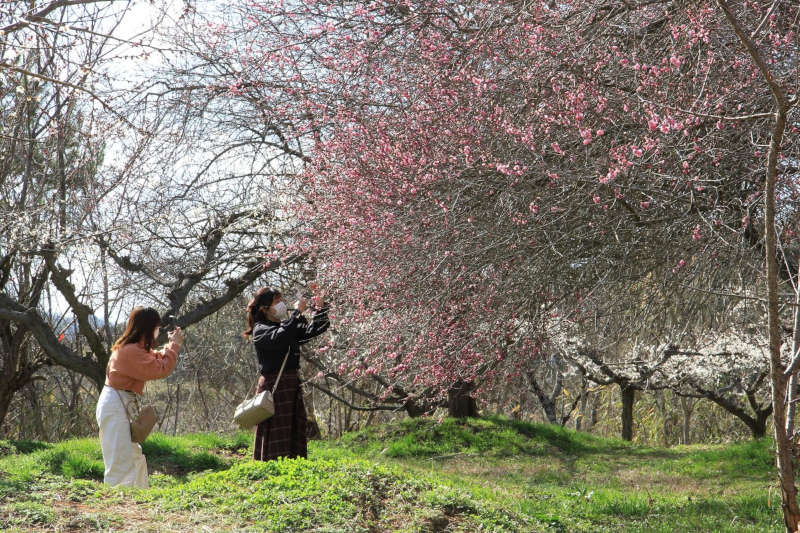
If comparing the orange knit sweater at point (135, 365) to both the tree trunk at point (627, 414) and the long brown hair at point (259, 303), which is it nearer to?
the long brown hair at point (259, 303)

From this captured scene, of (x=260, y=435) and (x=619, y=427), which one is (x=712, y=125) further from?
(x=619, y=427)

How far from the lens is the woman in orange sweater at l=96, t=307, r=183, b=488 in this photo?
518 centimetres

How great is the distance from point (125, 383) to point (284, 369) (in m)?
1.12

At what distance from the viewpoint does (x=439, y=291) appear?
5.57 meters

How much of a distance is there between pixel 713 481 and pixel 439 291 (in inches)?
168

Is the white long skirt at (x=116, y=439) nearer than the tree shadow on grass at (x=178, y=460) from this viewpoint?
Yes

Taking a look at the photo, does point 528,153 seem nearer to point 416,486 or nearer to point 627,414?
point 416,486


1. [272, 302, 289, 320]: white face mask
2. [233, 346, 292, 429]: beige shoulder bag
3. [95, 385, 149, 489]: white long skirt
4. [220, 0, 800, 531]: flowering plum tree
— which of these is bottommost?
[95, 385, 149, 489]: white long skirt

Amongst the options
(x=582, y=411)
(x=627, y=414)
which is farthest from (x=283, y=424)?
(x=582, y=411)

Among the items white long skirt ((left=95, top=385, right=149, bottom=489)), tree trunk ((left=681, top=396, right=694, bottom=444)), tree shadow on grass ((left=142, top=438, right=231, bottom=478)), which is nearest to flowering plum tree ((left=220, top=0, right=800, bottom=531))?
white long skirt ((left=95, top=385, right=149, bottom=489))

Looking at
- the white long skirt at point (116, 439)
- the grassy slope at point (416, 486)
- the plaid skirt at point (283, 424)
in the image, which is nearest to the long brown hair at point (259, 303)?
the plaid skirt at point (283, 424)

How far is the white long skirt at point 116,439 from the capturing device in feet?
17.0

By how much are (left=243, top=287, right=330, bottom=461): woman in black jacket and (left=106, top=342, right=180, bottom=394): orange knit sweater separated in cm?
69

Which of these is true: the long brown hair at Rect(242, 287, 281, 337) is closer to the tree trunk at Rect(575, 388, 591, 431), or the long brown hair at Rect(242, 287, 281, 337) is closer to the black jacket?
the black jacket
